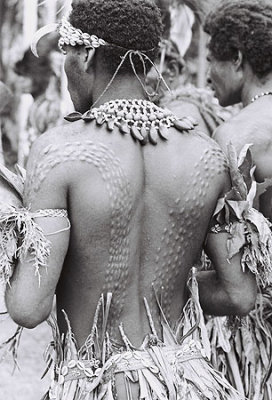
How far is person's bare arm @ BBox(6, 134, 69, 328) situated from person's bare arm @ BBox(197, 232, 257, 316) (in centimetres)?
57

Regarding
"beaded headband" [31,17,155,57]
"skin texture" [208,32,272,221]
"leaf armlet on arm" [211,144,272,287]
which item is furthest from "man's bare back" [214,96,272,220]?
"beaded headband" [31,17,155,57]

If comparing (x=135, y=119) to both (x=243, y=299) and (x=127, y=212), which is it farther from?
(x=243, y=299)

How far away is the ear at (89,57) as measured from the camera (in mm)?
2777

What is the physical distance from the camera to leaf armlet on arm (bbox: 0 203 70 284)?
2.53m

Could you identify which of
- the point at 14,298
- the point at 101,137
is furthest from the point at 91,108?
the point at 14,298

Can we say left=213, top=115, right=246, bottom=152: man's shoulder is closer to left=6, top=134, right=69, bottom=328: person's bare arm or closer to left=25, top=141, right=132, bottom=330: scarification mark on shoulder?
left=25, top=141, right=132, bottom=330: scarification mark on shoulder

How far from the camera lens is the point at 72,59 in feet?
9.26

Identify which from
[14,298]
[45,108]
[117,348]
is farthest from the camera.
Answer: [45,108]

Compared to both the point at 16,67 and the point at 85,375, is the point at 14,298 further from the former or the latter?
the point at 16,67

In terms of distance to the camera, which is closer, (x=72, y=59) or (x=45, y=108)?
(x=72, y=59)

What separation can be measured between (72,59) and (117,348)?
884 mm

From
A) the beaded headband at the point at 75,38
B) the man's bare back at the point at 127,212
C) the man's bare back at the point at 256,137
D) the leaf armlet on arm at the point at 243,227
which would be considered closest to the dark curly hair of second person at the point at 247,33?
the man's bare back at the point at 256,137

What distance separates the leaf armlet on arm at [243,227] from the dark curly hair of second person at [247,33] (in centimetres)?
105

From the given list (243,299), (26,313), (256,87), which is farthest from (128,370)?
(256,87)
